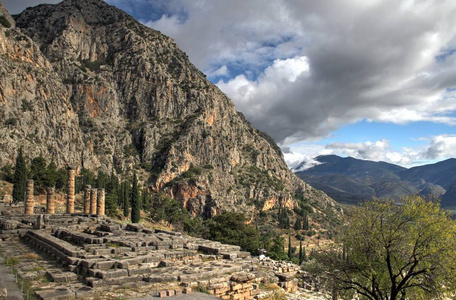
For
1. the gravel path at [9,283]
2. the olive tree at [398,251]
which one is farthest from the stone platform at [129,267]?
the olive tree at [398,251]

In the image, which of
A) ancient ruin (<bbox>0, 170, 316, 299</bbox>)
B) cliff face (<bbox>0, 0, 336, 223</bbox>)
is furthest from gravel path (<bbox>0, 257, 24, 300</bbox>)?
cliff face (<bbox>0, 0, 336, 223</bbox>)

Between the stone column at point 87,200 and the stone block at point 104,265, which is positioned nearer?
the stone block at point 104,265

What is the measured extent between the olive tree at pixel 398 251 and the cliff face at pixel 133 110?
300 ft

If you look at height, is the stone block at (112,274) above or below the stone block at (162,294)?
above

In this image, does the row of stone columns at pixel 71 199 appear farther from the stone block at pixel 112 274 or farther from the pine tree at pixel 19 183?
the stone block at pixel 112 274

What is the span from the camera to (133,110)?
144250 mm

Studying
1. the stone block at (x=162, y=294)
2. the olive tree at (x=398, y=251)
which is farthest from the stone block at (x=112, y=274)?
the olive tree at (x=398, y=251)

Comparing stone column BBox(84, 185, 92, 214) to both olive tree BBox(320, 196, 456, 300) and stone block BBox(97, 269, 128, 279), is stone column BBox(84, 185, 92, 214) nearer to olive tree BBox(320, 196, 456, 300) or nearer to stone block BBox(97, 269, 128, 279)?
stone block BBox(97, 269, 128, 279)

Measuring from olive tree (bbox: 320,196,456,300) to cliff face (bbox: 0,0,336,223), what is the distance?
3599 inches

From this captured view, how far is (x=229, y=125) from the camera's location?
167375mm

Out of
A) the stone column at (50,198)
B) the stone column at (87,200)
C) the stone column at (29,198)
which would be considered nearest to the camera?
the stone column at (29,198)

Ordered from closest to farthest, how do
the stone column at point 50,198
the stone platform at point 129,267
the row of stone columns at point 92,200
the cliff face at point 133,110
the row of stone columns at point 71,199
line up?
the stone platform at point 129,267
the row of stone columns at point 71,199
the stone column at point 50,198
the row of stone columns at point 92,200
the cliff face at point 133,110

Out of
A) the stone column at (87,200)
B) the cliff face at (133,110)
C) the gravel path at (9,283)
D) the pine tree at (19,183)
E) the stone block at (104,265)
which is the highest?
the cliff face at (133,110)

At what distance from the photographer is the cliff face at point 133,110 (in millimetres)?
102750
